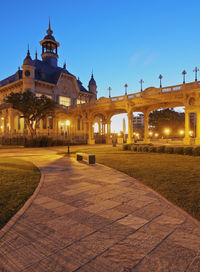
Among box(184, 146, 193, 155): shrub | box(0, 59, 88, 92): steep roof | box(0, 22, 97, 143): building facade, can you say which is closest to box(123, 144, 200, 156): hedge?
box(184, 146, 193, 155): shrub

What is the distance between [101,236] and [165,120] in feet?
185

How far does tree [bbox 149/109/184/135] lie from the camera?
54.0 m

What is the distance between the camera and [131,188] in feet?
18.4

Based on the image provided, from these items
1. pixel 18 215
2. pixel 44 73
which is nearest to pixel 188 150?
pixel 18 215

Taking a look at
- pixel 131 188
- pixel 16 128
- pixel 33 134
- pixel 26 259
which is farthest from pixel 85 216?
pixel 16 128

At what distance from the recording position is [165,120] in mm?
54844

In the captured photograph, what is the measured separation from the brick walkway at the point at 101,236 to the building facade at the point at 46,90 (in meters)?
29.6

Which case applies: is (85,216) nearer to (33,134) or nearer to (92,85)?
(33,134)

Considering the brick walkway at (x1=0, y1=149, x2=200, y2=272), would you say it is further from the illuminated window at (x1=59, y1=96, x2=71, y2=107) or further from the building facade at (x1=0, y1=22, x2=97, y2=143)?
the illuminated window at (x1=59, y1=96, x2=71, y2=107)

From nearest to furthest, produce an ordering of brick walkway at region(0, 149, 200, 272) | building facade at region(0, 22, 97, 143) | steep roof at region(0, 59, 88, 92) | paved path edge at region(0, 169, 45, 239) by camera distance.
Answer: brick walkway at region(0, 149, 200, 272) < paved path edge at region(0, 169, 45, 239) < building facade at region(0, 22, 97, 143) < steep roof at region(0, 59, 88, 92)

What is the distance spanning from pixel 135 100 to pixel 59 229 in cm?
2513

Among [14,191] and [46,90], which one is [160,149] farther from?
[46,90]

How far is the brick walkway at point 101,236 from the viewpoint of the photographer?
7.30ft

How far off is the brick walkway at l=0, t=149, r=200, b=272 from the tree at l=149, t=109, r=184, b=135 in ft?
173
